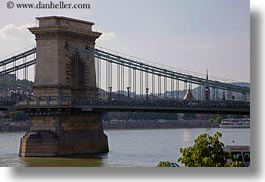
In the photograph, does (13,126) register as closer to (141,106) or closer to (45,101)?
(45,101)

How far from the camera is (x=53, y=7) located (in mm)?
14039

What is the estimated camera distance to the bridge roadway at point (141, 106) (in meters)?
18.1

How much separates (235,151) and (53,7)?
4.06 metres

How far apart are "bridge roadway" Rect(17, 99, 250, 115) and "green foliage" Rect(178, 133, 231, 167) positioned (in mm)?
5204

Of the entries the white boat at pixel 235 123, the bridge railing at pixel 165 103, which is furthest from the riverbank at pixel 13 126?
the white boat at pixel 235 123

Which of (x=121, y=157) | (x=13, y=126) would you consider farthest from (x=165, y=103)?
(x=13, y=126)

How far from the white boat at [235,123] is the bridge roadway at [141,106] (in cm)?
23

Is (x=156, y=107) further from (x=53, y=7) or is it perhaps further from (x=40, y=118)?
(x=53, y=7)

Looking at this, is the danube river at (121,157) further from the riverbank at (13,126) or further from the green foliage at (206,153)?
the green foliage at (206,153)

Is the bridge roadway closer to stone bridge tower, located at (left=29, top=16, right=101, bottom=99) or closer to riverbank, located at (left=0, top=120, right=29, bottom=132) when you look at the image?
stone bridge tower, located at (left=29, top=16, right=101, bottom=99)

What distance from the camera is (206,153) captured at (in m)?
11.4

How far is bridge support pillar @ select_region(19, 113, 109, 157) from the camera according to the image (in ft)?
72.9

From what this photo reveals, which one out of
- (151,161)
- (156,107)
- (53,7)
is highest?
(53,7)

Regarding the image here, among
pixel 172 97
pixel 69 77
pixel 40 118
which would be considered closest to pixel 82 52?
pixel 69 77
